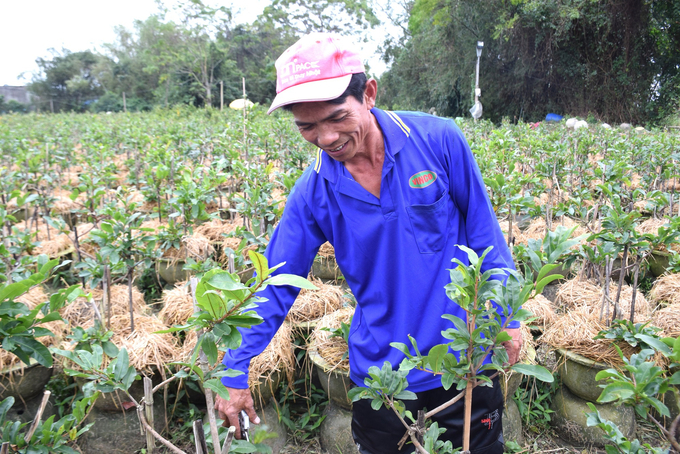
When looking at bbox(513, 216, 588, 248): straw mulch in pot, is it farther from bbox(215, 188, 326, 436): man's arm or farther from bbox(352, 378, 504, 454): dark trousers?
bbox(215, 188, 326, 436): man's arm

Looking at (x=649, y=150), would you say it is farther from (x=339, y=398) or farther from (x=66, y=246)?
(x=66, y=246)

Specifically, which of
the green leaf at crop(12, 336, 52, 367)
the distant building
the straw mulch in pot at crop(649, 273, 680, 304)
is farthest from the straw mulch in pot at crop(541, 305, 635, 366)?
the distant building

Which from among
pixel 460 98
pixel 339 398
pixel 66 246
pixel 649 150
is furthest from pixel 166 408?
pixel 460 98

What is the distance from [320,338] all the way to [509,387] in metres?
1.02

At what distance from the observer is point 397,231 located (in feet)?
5.04

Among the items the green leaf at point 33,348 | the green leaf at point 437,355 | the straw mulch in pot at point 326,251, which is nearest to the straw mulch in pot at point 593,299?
the straw mulch in pot at point 326,251

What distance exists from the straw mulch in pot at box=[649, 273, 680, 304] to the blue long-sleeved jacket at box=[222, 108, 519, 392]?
2.28 metres

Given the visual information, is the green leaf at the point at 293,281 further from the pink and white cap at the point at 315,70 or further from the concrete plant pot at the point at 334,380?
the concrete plant pot at the point at 334,380

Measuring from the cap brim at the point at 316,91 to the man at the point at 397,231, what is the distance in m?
0.13

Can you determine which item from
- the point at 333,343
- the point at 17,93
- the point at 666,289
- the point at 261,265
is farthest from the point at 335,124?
the point at 17,93

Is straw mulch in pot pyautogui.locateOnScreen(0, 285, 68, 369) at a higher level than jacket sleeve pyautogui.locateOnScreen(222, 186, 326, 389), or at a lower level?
lower

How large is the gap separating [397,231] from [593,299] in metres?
2.02

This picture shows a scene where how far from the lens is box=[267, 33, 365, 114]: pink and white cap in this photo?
4.30ft

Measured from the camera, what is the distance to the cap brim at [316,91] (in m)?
1.30
